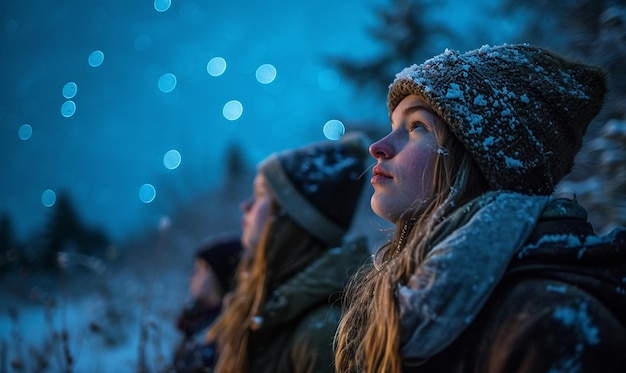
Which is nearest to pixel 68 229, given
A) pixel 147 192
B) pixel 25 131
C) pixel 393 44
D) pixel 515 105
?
pixel 147 192

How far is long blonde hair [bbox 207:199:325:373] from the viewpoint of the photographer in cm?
235

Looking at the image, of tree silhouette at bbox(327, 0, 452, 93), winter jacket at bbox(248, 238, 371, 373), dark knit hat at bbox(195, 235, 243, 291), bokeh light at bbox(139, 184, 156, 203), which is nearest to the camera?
winter jacket at bbox(248, 238, 371, 373)

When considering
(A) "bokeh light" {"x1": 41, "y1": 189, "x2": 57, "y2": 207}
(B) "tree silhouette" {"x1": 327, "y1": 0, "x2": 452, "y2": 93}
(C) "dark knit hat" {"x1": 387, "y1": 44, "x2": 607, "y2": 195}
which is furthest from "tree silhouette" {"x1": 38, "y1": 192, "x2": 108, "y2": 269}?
(C) "dark knit hat" {"x1": 387, "y1": 44, "x2": 607, "y2": 195}

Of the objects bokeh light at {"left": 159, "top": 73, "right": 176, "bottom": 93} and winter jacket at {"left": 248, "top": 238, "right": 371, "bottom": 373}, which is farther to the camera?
bokeh light at {"left": 159, "top": 73, "right": 176, "bottom": 93}

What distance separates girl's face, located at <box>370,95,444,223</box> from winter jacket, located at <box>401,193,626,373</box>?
0.25 meters

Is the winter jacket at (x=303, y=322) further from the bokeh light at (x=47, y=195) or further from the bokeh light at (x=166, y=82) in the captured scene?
the bokeh light at (x=166, y=82)

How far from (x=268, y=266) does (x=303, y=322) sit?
527 mm

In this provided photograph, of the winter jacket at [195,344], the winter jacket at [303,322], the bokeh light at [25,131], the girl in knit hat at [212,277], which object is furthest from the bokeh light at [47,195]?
the winter jacket at [303,322]

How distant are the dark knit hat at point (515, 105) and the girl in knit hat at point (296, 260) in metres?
0.86

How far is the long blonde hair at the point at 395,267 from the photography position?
1111 mm

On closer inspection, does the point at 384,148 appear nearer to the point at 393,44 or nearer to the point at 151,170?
the point at 393,44

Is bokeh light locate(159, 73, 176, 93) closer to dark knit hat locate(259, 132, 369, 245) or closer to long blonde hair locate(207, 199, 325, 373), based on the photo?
dark knit hat locate(259, 132, 369, 245)

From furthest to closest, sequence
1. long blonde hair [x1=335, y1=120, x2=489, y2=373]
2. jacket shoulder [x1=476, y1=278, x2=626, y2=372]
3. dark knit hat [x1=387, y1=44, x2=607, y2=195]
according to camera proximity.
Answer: dark knit hat [x1=387, y1=44, x2=607, y2=195] < long blonde hair [x1=335, y1=120, x2=489, y2=373] < jacket shoulder [x1=476, y1=278, x2=626, y2=372]

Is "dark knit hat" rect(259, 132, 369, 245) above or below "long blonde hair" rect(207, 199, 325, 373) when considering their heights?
above
